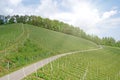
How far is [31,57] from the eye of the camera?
69.1 meters

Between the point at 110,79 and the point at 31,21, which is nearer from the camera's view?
the point at 110,79

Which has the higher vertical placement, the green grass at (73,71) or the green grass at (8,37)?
the green grass at (8,37)

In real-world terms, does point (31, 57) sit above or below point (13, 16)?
below

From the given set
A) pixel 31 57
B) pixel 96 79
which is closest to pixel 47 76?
pixel 96 79

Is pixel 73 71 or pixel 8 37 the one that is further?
pixel 8 37

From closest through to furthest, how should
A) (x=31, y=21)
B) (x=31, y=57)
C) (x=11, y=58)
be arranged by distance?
(x=11, y=58), (x=31, y=57), (x=31, y=21)

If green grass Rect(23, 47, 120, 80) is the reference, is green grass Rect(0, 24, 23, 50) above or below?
above

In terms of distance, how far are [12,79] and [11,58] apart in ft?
81.0

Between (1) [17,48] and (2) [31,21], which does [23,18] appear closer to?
(2) [31,21]

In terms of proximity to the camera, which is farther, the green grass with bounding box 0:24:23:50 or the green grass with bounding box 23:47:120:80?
the green grass with bounding box 0:24:23:50

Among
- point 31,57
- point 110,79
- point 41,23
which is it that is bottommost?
point 110,79

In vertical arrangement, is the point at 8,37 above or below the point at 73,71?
above

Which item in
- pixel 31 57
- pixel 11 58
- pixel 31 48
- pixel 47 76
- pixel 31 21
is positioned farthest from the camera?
pixel 31 21

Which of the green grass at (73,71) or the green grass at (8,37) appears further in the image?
the green grass at (8,37)
